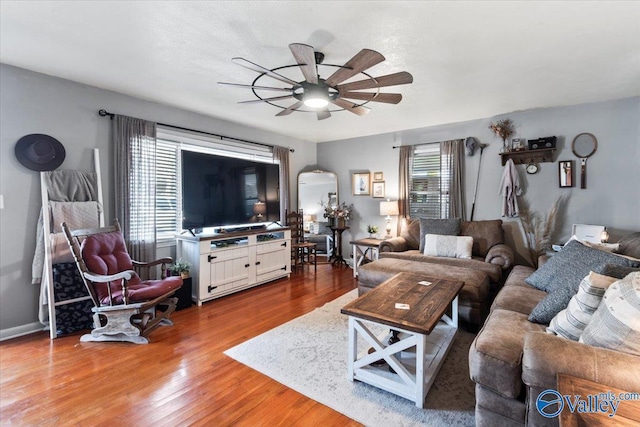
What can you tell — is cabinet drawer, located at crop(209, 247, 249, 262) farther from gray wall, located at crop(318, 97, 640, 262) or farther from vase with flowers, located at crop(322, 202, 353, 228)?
→ gray wall, located at crop(318, 97, 640, 262)

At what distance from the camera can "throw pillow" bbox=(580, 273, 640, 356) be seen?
3.98ft

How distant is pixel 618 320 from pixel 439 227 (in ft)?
10.3

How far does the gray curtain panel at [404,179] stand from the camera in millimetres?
5047

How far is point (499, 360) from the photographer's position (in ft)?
4.93

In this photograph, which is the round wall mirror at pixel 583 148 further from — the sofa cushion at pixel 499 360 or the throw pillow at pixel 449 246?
the sofa cushion at pixel 499 360

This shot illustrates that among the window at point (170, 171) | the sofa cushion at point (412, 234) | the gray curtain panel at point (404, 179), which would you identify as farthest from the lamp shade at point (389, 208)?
the window at point (170, 171)

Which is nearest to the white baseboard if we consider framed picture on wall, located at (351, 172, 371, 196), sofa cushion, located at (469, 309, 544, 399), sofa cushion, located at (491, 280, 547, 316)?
sofa cushion, located at (469, 309, 544, 399)

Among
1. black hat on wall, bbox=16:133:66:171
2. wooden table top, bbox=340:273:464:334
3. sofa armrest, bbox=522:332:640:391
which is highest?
black hat on wall, bbox=16:133:66:171

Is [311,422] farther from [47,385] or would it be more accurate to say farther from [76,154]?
[76,154]

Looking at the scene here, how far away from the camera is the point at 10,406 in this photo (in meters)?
1.81

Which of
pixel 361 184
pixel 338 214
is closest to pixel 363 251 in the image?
pixel 338 214

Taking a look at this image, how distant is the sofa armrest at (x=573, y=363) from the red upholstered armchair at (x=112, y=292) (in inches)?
113

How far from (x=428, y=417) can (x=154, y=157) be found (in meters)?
3.86

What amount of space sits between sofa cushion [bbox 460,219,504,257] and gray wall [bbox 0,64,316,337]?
4.81 m
